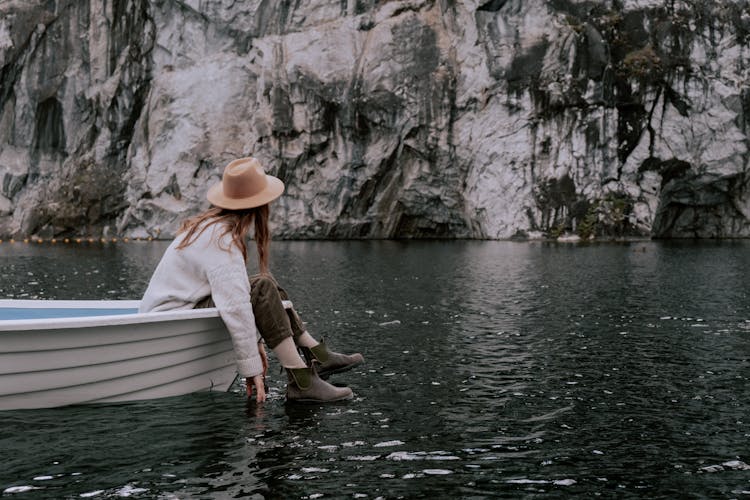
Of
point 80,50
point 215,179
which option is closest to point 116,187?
point 215,179

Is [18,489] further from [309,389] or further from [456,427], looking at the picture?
[456,427]

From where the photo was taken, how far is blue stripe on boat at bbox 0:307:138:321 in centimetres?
1059

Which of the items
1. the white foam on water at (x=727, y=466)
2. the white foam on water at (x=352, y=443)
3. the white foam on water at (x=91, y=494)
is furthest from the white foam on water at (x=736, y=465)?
the white foam on water at (x=91, y=494)

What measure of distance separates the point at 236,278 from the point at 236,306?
333mm

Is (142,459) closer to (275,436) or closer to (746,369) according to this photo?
(275,436)

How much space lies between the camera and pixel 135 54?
302ft

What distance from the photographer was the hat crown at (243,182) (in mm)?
9078

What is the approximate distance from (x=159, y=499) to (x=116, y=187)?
287 ft

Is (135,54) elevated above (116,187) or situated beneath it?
elevated above

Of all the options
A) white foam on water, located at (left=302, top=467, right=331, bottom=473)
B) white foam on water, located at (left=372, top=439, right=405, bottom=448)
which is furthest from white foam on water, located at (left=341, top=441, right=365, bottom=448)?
white foam on water, located at (left=302, top=467, right=331, bottom=473)

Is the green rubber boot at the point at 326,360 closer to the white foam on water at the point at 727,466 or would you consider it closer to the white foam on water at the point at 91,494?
the white foam on water at the point at 91,494

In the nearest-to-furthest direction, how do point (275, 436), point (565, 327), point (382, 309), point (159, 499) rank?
point (159, 499) → point (275, 436) → point (565, 327) → point (382, 309)

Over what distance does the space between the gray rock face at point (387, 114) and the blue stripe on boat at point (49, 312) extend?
217 feet

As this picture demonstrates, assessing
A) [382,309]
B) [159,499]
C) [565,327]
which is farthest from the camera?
[382,309]
